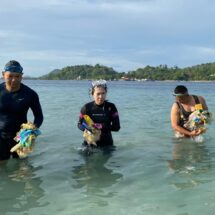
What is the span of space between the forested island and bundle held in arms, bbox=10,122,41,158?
152m

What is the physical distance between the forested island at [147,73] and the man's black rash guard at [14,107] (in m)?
152

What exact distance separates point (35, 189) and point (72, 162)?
197 cm

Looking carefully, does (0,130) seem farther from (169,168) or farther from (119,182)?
(169,168)

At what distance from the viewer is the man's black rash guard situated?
6926 mm

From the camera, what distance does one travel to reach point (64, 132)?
13.5 meters


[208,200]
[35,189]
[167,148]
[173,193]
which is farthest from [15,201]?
[167,148]

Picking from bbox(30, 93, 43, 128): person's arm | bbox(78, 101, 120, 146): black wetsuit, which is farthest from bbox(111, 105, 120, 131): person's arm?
bbox(30, 93, 43, 128): person's arm

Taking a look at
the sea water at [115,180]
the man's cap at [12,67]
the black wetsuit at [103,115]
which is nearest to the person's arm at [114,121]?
the black wetsuit at [103,115]

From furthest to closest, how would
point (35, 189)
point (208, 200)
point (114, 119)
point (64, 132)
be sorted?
point (64, 132)
point (114, 119)
point (35, 189)
point (208, 200)

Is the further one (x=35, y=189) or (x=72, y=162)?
(x=72, y=162)

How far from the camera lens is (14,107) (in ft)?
22.8

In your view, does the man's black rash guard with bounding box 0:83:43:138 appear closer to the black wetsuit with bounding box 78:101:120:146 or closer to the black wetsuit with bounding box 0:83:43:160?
the black wetsuit with bounding box 0:83:43:160

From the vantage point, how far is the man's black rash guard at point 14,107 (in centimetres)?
693

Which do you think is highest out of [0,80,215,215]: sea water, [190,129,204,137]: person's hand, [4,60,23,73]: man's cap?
[4,60,23,73]: man's cap
